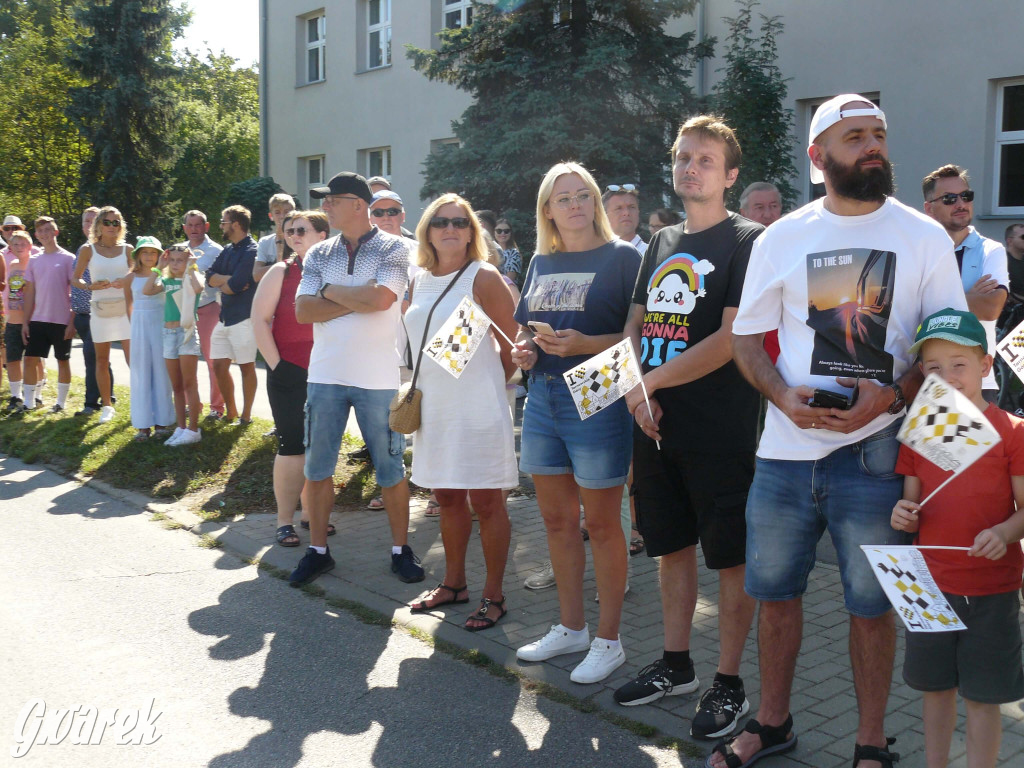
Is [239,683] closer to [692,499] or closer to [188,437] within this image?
[692,499]

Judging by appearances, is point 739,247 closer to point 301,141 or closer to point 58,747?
point 58,747

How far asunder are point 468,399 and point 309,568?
155 cm

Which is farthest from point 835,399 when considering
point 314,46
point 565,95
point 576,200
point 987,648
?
point 314,46

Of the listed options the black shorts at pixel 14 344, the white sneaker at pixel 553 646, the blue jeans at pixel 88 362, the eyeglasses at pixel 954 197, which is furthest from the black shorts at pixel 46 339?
the eyeglasses at pixel 954 197

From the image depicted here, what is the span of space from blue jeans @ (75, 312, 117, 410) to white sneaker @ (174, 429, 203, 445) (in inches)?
90.2

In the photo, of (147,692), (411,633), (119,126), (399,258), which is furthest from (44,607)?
(119,126)

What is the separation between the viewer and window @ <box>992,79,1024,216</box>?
11.7 meters

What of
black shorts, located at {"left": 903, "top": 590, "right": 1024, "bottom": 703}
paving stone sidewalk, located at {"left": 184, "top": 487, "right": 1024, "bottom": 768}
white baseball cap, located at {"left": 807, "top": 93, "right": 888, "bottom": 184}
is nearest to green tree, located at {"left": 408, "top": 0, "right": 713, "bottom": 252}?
paving stone sidewalk, located at {"left": 184, "top": 487, "right": 1024, "bottom": 768}

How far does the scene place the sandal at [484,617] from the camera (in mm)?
4891

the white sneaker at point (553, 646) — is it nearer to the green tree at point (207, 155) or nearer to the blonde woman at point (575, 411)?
the blonde woman at point (575, 411)

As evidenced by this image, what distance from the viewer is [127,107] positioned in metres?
31.2

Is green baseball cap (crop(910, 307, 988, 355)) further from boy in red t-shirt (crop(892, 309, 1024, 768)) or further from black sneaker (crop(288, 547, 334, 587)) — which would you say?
black sneaker (crop(288, 547, 334, 587))

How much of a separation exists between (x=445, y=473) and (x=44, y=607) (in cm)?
228

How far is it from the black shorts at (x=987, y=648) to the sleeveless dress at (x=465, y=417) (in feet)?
7.75
